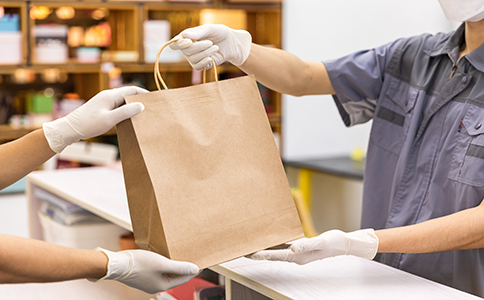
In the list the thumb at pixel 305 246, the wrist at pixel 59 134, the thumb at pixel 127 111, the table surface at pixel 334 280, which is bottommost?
the table surface at pixel 334 280

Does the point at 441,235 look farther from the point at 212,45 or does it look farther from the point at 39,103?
the point at 39,103

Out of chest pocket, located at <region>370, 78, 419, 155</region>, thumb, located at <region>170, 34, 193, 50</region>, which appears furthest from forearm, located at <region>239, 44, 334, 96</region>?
thumb, located at <region>170, 34, 193, 50</region>

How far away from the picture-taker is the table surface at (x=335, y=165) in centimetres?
331

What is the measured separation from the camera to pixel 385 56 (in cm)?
160

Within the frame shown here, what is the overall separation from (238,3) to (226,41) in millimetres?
2604

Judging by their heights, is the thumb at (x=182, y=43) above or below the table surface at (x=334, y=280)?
above

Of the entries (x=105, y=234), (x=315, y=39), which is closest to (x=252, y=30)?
(x=315, y=39)

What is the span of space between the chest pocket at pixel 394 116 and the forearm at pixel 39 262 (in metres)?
0.94

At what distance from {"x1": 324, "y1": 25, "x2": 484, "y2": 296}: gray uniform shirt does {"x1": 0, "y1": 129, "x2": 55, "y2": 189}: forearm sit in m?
0.87

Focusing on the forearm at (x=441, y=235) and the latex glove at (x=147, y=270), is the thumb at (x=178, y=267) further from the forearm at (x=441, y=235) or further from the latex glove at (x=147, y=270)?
the forearm at (x=441, y=235)

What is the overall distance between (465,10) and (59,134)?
1.04 m

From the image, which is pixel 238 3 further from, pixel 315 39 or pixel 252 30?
pixel 315 39

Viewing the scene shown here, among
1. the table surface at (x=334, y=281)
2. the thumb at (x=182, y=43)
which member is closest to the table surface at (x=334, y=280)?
the table surface at (x=334, y=281)

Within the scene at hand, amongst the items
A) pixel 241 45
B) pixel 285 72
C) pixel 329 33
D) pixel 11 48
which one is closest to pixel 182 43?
pixel 241 45
